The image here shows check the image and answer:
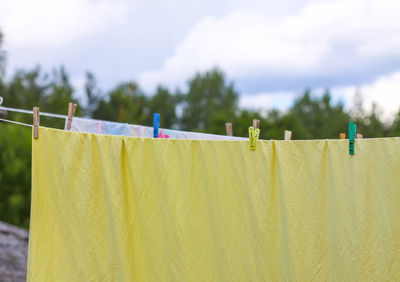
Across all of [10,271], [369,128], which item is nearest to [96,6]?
[10,271]

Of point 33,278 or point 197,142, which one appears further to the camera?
point 197,142

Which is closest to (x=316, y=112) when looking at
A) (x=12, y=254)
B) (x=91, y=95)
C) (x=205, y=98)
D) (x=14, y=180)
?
(x=205, y=98)

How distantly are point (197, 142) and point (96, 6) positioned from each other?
8022mm

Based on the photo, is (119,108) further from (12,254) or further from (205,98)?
(205,98)

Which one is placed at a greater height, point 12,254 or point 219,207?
point 219,207

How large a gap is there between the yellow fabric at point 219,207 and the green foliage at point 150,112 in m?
7.14

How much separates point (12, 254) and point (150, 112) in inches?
895

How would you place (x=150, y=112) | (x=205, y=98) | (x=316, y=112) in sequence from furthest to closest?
(x=205, y=98) < (x=316, y=112) < (x=150, y=112)

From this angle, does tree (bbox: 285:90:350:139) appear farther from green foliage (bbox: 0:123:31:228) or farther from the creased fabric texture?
the creased fabric texture

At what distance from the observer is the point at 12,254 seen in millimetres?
6230

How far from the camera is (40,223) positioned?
2209 mm

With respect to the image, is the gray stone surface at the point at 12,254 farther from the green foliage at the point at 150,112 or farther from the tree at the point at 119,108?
the tree at the point at 119,108

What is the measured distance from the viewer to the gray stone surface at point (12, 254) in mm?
5594

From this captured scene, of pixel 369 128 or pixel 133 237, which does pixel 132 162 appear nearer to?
pixel 133 237
